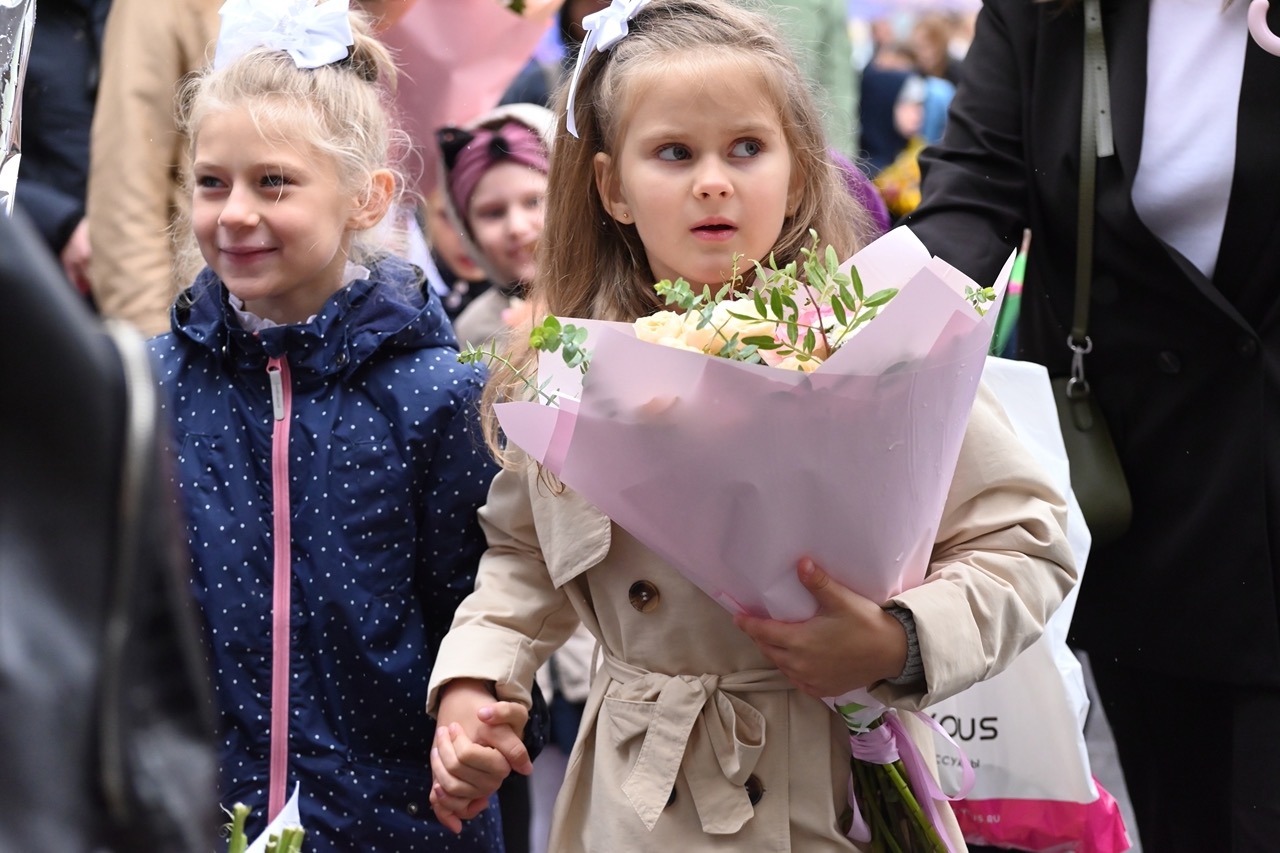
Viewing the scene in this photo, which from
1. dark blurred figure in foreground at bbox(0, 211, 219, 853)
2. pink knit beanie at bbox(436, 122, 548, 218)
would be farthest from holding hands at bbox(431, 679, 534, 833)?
pink knit beanie at bbox(436, 122, 548, 218)

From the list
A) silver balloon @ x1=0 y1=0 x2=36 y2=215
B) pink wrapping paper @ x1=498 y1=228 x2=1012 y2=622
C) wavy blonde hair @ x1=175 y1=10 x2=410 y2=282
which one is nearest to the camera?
pink wrapping paper @ x1=498 y1=228 x2=1012 y2=622

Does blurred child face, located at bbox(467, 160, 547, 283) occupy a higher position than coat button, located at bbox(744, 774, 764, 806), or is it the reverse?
blurred child face, located at bbox(467, 160, 547, 283)

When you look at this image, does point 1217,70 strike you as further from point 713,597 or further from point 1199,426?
point 713,597

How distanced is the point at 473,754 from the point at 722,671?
1.16 feet

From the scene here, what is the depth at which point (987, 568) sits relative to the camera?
209 centimetres

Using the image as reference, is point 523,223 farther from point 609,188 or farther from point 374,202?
point 609,188

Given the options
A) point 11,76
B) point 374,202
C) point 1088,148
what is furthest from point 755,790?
point 11,76

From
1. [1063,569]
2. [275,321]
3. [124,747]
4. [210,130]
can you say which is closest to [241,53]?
[210,130]

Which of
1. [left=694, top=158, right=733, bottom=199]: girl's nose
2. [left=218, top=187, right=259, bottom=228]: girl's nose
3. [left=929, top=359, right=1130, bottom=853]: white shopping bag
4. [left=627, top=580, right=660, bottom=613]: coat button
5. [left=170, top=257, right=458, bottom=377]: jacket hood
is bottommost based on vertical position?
[left=929, top=359, right=1130, bottom=853]: white shopping bag

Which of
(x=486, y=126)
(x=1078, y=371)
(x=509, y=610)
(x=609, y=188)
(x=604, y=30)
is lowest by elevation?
(x=509, y=610)

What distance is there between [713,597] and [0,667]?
1.37 metres

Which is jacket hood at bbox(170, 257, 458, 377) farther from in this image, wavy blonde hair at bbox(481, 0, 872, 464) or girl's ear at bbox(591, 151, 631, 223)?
girl's ear at bbox(591, 151, 631, 223)

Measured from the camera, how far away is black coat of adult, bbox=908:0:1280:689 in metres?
2.53

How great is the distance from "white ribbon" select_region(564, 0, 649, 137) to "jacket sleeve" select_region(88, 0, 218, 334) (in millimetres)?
1489
